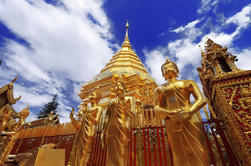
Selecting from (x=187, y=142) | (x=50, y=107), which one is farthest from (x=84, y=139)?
(x=50, y=107)

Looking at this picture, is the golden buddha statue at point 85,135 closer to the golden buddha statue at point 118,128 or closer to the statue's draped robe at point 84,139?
the statue's draped robe at point 84,139

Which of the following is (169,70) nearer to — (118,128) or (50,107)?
(118,128)

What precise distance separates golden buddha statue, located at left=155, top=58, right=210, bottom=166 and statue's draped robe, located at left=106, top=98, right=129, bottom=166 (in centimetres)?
91

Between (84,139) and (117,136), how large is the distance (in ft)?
3.63

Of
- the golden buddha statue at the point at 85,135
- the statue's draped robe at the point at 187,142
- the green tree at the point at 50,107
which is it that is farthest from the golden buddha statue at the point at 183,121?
the green tree at the point at 50,107

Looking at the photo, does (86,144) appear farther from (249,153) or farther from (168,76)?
(249,153)

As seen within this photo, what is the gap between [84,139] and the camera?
3.68 meters

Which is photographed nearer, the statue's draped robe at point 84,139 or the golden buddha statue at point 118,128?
the golden buddha statue at point 118,128

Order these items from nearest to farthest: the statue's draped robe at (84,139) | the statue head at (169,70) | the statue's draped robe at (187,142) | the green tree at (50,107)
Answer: the statue's draped robe at (187,142) → the statue head at (169,70) → the statue's draped robe at (84,139) → the green tree at (50,107)

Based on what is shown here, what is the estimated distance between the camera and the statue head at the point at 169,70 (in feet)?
10.8

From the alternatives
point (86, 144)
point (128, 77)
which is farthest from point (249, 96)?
point (128, 77)

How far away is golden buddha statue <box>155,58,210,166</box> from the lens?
94.4 inches

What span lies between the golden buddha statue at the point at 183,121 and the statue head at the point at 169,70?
0.79 feet

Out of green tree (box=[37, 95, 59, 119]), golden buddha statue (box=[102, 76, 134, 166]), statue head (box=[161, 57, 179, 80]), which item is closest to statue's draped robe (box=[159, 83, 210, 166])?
statue head (box=[161, 57, 179, 80])
